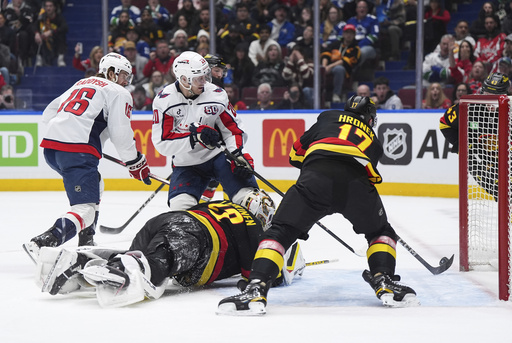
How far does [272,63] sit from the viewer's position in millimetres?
8562

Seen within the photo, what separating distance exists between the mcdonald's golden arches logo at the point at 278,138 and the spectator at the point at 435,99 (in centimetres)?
124

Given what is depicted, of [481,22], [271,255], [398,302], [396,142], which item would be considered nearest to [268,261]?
[271,255]

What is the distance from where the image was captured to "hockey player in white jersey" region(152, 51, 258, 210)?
443 centimetres

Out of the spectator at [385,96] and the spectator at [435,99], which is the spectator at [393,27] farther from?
the spectator at [435,99]

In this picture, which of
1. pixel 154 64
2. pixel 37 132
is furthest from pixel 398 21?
pixel 37 132

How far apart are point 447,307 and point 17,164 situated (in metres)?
6.01

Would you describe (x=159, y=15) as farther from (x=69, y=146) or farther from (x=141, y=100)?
(x=69, y=146)

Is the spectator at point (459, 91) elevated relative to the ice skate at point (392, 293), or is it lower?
elevated

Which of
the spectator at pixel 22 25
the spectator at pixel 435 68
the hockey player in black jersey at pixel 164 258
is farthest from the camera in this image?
the spectator at pixel 22 25

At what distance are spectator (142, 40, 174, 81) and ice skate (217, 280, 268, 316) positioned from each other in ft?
19.6

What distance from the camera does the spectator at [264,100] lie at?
832 cm

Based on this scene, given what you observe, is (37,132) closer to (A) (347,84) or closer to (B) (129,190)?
(B) (129,190)

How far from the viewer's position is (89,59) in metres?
8.92

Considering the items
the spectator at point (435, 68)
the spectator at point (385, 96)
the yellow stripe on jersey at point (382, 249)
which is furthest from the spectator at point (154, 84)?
the yellow stripe on jersey at point (382, 249)
